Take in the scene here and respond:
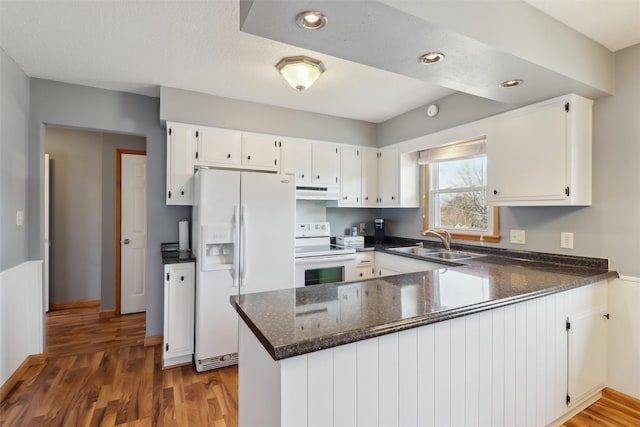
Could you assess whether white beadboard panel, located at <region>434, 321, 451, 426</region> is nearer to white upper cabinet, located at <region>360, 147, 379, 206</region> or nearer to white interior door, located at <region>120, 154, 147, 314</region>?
white upper cabinet, located at <region>360, 147, 379, 206</region>

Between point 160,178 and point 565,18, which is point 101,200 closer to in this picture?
point 160,178

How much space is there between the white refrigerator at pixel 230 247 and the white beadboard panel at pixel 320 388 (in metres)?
1.63

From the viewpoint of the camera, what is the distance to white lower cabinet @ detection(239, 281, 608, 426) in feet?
3.16

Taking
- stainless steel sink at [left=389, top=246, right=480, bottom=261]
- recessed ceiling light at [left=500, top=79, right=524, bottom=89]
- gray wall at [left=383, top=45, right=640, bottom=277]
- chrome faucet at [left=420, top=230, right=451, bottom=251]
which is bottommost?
stainless steel sink at [left=389, top=246, right=480, bottom=261]

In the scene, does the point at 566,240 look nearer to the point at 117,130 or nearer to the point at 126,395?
the point at 126,395

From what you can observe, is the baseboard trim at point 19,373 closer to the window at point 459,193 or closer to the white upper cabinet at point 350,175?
the white upper cabinet at point 350,175

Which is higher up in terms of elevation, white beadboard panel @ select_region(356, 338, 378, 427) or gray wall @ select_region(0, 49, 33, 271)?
gray wall @ select_region(0, 49, 33, 271)

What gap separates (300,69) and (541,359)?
2292 mm

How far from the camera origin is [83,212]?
4.05 m

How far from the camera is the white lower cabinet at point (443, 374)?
3.16 ft

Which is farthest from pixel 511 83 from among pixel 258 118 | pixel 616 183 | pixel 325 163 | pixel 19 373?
pixel 19 373

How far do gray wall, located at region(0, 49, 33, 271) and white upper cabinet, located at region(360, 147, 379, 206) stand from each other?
3.13 meters

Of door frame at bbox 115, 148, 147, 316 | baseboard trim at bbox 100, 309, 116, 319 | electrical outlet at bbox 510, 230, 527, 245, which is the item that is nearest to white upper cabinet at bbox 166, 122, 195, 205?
door frame at bbox 115, 148, 147, 316

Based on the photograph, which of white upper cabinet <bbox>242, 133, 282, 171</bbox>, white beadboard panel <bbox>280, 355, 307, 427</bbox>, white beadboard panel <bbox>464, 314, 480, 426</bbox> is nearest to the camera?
white beadboard panel <bbox>280, 355, 307, 427</bbox>
